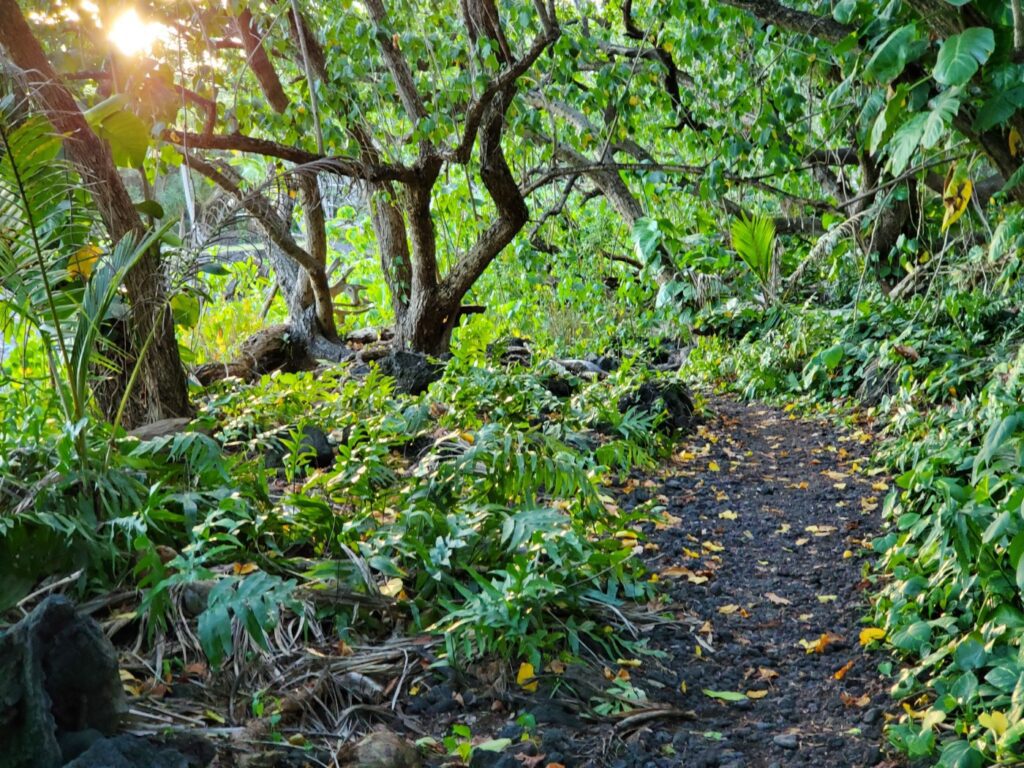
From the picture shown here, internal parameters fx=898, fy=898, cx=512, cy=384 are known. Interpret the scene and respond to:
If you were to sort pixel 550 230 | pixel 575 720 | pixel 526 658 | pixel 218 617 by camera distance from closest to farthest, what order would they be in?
pixel 218 617 < pixel 575 720 < pixel 526 658 < pixel 550 230

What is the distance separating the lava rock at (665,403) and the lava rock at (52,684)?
4.00 meters

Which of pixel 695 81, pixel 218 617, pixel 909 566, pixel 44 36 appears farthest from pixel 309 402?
pixel 695 81

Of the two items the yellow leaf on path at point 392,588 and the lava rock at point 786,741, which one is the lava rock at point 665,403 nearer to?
the yellow leaf on path at point 392,588

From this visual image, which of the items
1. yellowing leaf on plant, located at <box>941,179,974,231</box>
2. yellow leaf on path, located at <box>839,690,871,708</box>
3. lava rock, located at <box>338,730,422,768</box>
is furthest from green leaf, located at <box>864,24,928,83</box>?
lava rock, located at <box>338,730,422,768</box>

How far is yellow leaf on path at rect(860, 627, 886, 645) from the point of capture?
2971 millimetres

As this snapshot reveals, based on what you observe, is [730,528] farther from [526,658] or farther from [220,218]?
[220,218]

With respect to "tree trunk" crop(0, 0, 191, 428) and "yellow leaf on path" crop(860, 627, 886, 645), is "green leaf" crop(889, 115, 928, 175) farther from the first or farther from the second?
"tree trunk" crop(0, 0, 191, 428)

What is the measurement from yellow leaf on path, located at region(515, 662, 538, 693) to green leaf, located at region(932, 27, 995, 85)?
2.86 meters

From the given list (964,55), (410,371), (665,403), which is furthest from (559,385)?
(964,55)

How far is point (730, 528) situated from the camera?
4316 mm

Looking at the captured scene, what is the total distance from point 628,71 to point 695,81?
191cm

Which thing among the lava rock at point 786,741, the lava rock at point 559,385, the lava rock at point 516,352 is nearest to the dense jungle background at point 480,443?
the lava rock at point 786,741

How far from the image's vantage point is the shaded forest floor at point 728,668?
2408 mm

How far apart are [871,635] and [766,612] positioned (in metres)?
0.47
